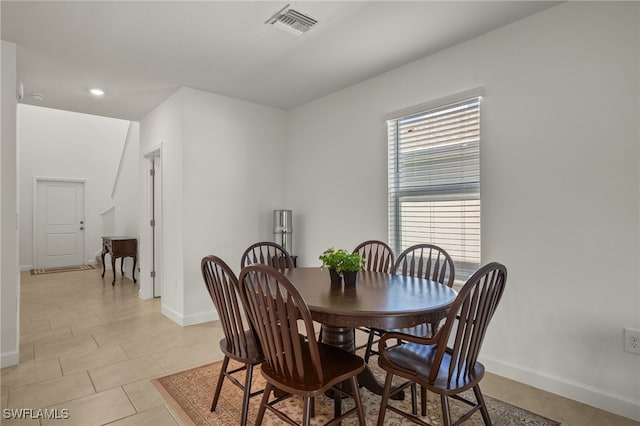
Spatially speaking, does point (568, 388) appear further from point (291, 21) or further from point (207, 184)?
point (207, 184)

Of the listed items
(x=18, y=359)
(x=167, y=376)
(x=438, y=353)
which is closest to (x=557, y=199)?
(x=438, y=353)

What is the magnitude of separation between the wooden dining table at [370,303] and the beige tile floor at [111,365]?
0.97 meters

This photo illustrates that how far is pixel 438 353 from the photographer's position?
153 centimetres

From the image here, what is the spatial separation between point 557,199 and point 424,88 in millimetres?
1454

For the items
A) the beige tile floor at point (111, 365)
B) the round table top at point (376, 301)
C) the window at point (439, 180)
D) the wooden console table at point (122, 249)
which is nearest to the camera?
the round table top at point (376, 301)

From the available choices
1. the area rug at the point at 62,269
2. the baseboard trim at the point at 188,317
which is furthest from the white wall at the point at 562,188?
the area rug at the point at 62,269

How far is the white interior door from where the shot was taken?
789 centimetres

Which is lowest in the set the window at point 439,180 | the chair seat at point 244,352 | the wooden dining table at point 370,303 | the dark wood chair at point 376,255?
the chair seat at point 244,352

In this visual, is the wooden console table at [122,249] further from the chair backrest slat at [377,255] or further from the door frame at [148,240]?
the chair backrest slat at [377,255]

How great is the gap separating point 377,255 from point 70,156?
27.3 feet

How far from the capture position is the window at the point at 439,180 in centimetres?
287

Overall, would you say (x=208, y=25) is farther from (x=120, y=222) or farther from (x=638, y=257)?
(x=120, y=222)

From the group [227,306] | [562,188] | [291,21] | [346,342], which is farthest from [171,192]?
[562,188]

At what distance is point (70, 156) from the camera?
827 centimetres
